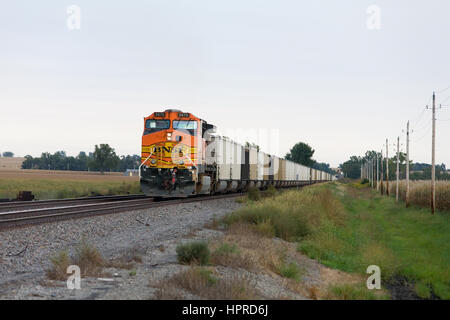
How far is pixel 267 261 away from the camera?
32.1 ft

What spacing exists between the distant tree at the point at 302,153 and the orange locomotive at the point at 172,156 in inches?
5598

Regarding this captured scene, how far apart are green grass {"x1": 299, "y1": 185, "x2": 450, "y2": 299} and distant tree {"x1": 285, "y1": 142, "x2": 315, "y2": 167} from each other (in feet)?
468

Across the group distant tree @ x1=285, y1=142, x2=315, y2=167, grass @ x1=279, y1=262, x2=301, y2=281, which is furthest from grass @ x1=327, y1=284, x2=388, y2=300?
distant tree @ x1=285, y1=142, x2=315, y2=167

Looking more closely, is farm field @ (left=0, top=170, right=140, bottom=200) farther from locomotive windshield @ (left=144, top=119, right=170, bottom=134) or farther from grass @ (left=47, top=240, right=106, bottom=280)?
grass @ (left=47, top=240, right=106, bottom=280)

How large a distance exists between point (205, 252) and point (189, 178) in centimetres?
1407

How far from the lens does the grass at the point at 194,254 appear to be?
28.3ft

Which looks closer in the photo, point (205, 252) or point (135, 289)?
point (135, 289)

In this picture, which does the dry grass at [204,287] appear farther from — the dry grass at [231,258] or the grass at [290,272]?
the grass at [290,272]

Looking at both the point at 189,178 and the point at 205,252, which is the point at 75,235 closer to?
the point at 205,252

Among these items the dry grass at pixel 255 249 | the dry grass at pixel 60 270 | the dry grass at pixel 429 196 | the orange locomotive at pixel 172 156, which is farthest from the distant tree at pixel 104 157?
the dry grass at pixel 60 270

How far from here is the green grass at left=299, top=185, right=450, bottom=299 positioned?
1146cm

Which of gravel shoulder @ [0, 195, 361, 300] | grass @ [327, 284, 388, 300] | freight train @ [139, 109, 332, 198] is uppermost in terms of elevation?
freight train @ [139, 109, 332, 198]

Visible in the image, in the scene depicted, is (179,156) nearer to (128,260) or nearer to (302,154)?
(128,260)
